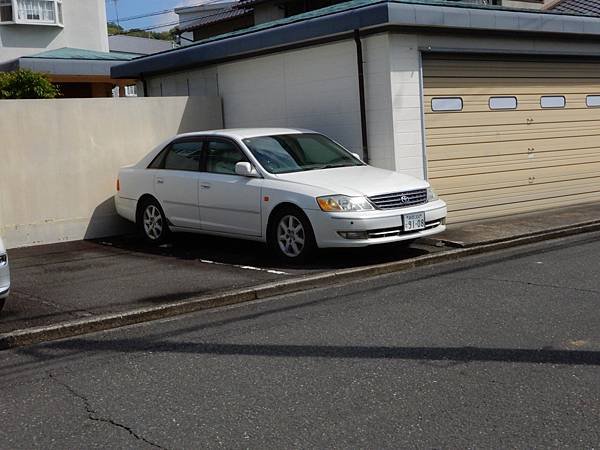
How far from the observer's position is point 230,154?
9914 millimetres

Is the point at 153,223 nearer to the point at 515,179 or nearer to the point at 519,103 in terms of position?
the point at 515,179

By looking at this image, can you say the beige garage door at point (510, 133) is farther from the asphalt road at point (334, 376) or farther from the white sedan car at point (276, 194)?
the asphalt road at point (334, 376)

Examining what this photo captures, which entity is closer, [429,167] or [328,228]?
[328,228]

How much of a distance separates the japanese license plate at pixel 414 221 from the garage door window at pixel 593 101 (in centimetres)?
685

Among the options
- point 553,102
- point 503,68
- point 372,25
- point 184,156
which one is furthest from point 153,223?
point 553,102

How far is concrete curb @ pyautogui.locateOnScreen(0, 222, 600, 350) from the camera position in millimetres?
6289

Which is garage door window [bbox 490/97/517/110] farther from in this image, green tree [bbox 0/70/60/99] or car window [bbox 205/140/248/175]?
green tree [bbox 0/70/60/99]

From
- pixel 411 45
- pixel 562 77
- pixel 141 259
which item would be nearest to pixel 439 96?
pixel 411 45

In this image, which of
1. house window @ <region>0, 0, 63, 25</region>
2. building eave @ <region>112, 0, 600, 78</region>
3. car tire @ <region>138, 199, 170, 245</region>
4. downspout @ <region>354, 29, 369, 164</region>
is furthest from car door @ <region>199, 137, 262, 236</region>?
house window @ <region>0, 0, 63, 25</region>

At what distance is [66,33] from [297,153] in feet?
70.4

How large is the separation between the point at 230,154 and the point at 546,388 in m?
6.03

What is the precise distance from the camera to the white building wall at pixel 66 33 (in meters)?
27.0

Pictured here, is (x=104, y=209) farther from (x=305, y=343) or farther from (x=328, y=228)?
(x=305, y=343)

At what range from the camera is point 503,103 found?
12750mm
